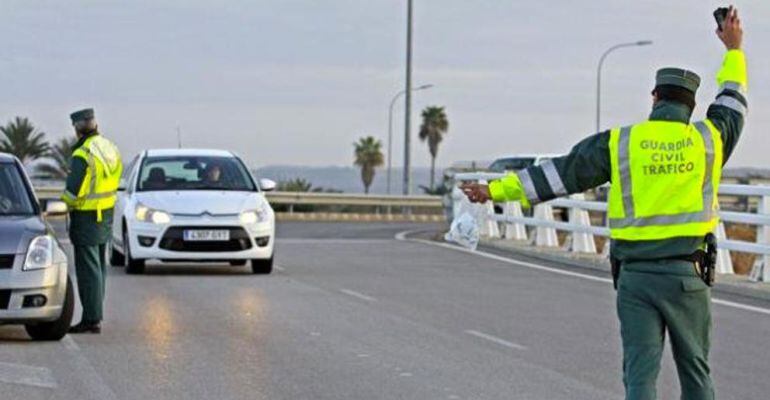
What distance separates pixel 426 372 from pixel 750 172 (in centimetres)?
3504

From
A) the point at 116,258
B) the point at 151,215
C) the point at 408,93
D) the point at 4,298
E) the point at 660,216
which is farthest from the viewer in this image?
the point at 408,93

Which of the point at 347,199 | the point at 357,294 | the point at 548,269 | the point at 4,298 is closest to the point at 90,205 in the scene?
the point at 4,298

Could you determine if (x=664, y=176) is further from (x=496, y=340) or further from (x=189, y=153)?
(x=189, y=153)

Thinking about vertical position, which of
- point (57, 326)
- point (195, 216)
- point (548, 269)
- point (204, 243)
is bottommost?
point (548, 269)

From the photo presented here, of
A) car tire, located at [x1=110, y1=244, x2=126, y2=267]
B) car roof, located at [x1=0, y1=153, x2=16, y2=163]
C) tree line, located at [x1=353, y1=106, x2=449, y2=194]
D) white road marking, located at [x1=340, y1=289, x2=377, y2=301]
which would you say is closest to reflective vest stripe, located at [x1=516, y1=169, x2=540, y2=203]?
car roof, located at [x1=0, y1=153, x2=16, y2=163]

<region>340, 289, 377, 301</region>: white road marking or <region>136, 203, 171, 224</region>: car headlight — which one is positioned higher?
<region>136, 203, 171, 224</region>: car headlight

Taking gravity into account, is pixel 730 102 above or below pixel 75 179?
above

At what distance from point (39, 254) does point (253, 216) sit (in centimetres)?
801

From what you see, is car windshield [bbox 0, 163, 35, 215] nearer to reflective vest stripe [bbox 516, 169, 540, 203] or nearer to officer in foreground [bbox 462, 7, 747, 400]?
reflective vest stripe [bbox 516, 169, 540, 203]

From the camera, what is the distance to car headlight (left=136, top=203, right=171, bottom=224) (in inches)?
830

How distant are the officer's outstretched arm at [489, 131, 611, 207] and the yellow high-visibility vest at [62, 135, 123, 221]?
277 inches

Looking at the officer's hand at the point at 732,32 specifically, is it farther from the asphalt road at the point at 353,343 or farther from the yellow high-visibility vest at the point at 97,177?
the yellow high-visibility vest at the point at 97,177

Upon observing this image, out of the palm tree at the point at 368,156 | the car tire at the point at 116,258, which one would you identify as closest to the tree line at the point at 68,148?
the palm tree at the point at 368,156

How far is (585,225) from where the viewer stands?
25.7 meters
